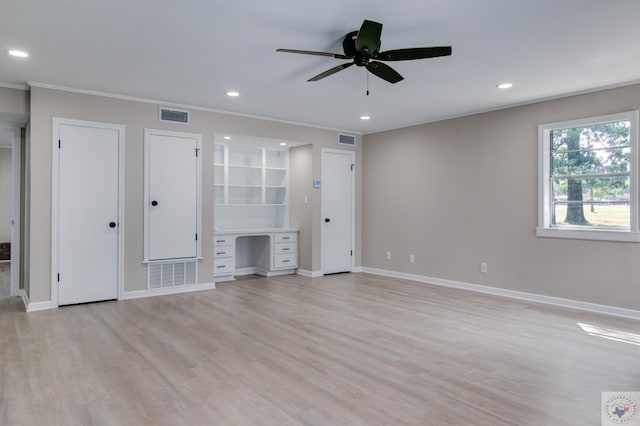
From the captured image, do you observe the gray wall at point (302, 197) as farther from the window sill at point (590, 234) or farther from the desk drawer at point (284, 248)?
the window sill at point (590, 234)

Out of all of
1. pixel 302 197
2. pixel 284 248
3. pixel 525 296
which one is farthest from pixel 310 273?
pixel 525 296

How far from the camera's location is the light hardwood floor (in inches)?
93.6

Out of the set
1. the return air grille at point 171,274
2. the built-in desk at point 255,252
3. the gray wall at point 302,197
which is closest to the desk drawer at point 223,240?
the built-in desk at point 255,252

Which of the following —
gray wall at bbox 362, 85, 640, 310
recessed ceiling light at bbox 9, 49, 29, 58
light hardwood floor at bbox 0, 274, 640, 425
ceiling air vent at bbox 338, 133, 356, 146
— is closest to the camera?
light hardwood floor at bbox 0, 274, 640, 425

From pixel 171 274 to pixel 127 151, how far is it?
68.0 inches

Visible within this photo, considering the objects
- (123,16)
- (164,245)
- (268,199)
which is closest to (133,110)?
(164,245)

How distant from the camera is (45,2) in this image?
2.82 meters

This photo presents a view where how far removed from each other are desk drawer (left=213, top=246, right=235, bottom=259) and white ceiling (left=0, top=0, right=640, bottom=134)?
2.26 metres

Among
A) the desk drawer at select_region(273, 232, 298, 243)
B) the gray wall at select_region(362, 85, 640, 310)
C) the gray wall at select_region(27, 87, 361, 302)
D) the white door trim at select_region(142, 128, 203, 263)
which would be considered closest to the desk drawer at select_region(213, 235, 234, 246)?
the gray wall at select_region(27, 87, 361, 302)

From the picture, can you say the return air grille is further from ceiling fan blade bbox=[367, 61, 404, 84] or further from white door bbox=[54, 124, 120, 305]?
ceiling fan blade bbox=[367, 61, 404, 84]

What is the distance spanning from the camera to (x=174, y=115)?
5586 mm

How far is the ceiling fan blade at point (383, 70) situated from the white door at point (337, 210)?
12.2ft

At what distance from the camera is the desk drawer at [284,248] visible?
701cm

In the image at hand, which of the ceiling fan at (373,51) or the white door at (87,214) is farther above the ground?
the ceiling fan at (373,51)
